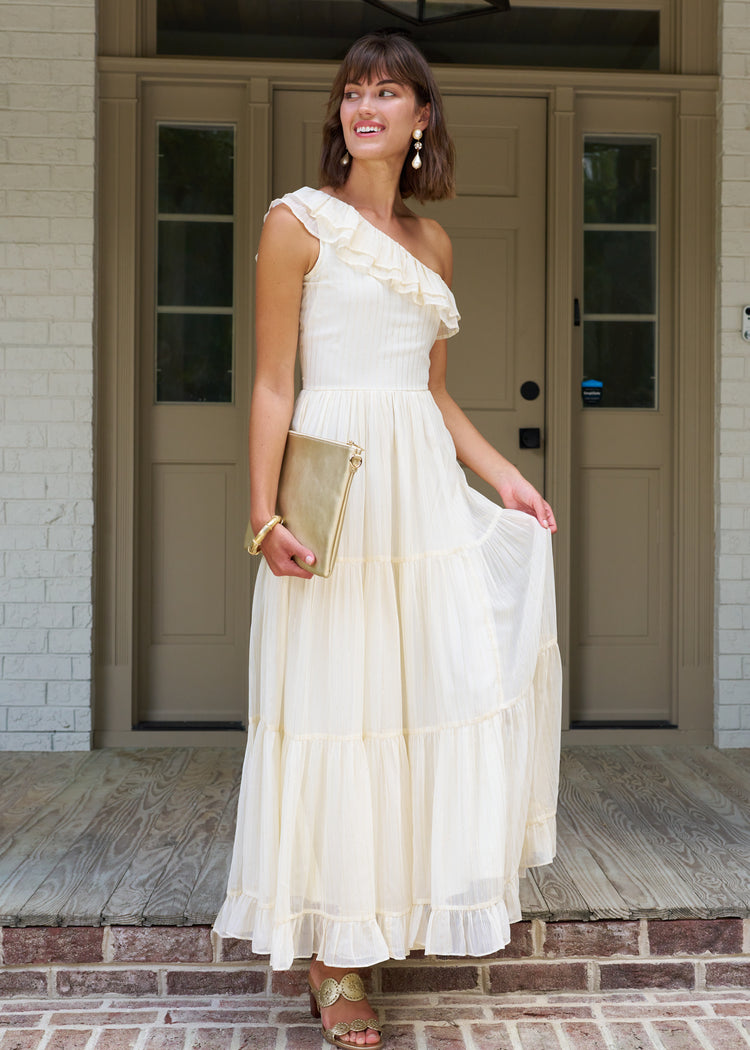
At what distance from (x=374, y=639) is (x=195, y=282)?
2353 mm

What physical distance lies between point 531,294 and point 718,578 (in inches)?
47.4

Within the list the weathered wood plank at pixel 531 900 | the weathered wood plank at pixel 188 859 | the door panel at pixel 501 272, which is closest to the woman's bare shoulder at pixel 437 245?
the weathered wood plank at pixel 531 900

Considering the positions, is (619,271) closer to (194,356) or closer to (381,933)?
(194,356)

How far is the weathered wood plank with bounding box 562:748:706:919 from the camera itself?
2328 mm

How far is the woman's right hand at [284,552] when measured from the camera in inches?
71.3

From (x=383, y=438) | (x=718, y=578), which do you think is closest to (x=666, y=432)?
(x=718, y=578)

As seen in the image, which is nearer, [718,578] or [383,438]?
[383,438]

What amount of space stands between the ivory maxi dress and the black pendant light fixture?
55.7 inches

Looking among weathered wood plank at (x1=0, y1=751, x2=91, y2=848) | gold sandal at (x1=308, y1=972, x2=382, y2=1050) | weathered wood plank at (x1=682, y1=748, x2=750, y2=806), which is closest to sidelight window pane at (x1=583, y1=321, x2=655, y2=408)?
weathered wood plank at (x1=682, y1=748, x2=750, y2=806)

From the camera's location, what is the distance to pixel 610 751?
3.78m

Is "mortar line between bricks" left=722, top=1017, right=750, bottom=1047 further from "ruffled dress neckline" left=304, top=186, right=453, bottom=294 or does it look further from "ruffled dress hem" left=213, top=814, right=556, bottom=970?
"ruffled dress neckline" left=304, top=186, right=453, bottom=294

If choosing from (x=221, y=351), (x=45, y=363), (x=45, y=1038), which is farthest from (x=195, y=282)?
(x=45, y=1038)

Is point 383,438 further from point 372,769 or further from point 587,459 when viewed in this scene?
point 587,459

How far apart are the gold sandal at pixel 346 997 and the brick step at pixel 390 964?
210 millimetres
